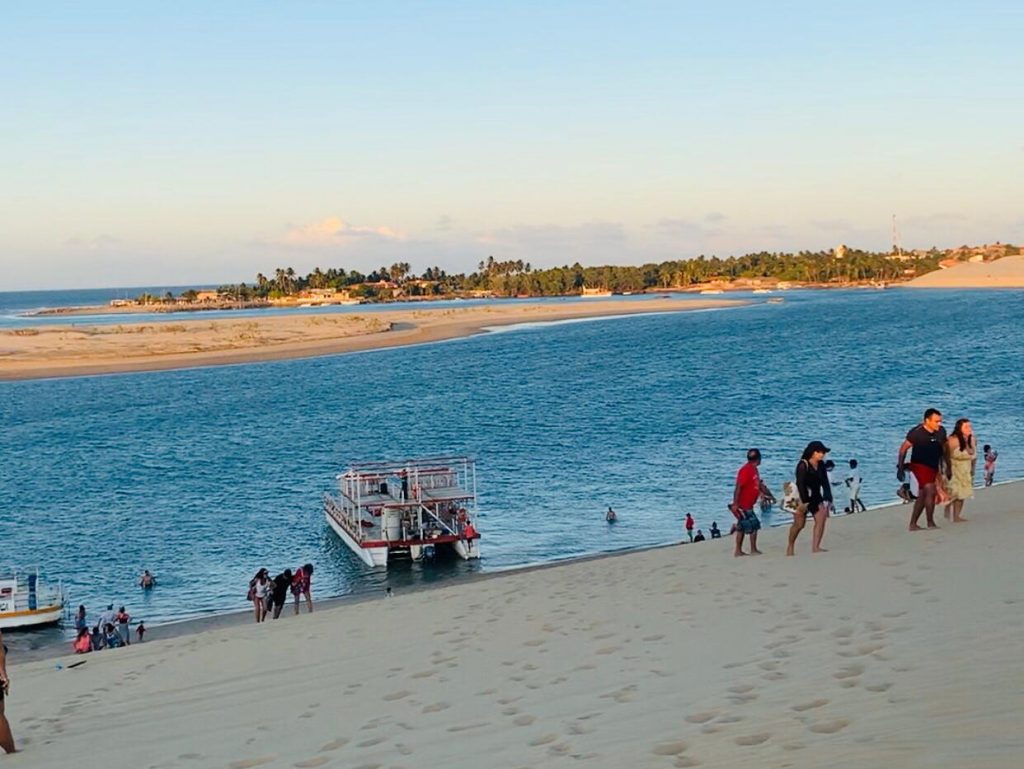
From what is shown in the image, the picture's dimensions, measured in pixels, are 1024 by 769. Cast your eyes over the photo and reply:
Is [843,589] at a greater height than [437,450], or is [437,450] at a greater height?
[843,589]

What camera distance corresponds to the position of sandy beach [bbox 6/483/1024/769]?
23.2 feet

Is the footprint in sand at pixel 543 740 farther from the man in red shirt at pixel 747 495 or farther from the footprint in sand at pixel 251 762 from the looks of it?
the man in red shirt at pixel 747 495

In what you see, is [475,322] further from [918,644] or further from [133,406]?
[918,644]

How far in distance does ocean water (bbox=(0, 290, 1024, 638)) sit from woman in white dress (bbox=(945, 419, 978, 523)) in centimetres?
1348

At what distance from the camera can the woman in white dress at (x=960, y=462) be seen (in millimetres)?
15852

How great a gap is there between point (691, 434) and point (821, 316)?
106 meters

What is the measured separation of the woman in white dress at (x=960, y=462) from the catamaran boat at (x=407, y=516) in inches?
613

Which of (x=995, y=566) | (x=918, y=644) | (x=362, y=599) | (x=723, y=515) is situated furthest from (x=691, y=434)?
(x=918, y=644)

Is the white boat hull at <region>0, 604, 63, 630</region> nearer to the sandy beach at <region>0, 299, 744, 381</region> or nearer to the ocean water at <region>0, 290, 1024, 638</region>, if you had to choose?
the ocean water at <region>0, 290, 1024, 638</region>

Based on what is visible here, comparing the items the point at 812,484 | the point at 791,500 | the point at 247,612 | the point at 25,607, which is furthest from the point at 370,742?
the point at 25,607

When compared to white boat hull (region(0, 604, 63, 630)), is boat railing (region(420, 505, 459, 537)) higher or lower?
higher

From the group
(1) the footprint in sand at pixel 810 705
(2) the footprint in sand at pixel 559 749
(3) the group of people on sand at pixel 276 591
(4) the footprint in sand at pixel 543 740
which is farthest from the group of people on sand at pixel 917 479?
(3) the group of people on sand at pixel 276 591

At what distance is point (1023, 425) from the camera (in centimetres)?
4653

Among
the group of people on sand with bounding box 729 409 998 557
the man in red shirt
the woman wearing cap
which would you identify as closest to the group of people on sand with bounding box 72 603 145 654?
the man in red shirt
